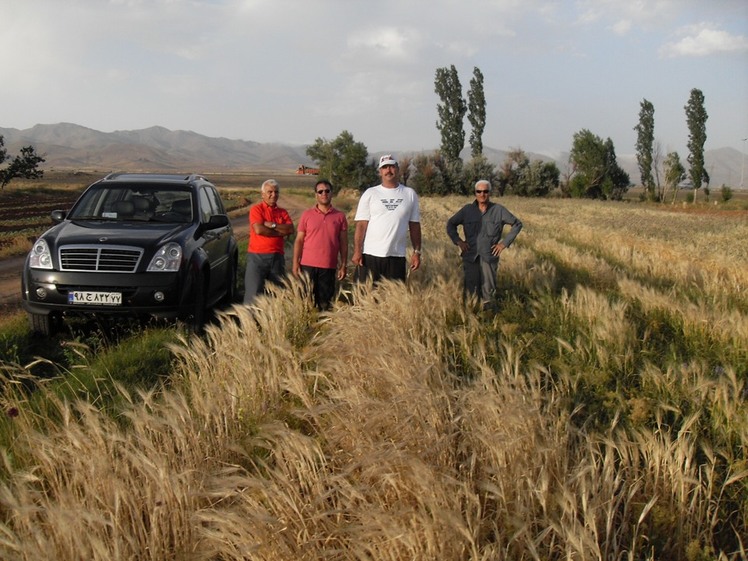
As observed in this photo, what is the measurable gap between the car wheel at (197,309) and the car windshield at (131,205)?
130cm

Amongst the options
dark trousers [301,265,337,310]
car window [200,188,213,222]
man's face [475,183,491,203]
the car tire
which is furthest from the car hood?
man's face [475,183,491,203]

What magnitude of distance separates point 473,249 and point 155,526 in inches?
259

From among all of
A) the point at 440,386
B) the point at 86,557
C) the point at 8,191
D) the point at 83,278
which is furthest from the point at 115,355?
the point at 8,191

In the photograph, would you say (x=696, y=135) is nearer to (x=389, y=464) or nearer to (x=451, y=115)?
(x=451, y=115)

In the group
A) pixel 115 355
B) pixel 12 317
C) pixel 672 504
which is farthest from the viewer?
pixel 12 317

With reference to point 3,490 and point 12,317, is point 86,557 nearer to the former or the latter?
point 3,490

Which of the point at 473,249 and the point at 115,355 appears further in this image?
the point at 473,249

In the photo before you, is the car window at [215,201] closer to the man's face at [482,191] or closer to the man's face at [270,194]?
the man's face at [270,194]

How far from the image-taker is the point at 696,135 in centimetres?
6862

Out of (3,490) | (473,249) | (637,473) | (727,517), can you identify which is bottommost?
(727,517)

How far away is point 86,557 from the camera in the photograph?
7.30ft

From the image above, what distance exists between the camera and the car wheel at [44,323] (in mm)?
7324

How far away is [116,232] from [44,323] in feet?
4.34

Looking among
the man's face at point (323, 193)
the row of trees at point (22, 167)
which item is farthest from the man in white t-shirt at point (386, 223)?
the row of trees at point (22, 167)
